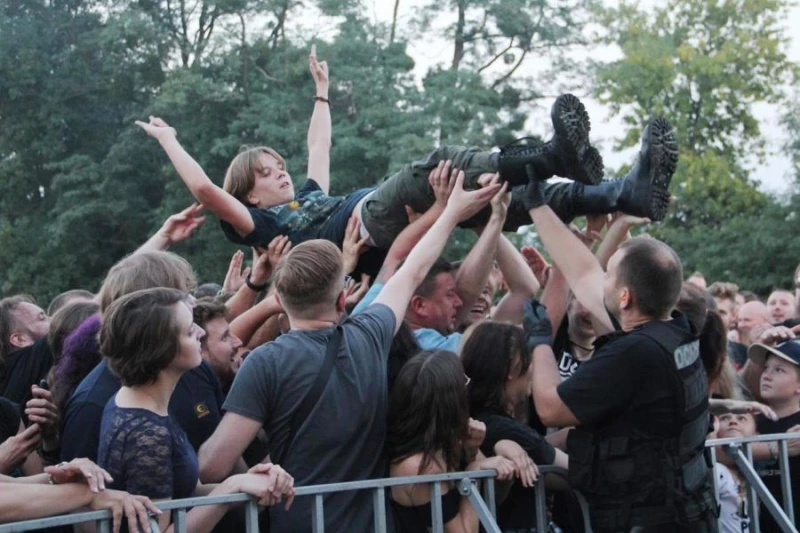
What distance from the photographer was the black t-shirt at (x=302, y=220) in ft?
17.8

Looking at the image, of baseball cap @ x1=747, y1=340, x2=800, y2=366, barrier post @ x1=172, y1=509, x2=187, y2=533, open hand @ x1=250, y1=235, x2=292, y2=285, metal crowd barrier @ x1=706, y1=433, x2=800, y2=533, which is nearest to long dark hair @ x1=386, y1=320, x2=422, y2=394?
open hand @ x1=250, y1=235, x2=292, y2=285

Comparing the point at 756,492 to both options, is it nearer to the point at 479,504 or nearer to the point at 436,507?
the point at 479,504

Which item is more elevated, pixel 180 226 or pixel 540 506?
pixel 180 226

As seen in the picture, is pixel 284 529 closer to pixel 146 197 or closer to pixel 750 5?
pixel 146 197

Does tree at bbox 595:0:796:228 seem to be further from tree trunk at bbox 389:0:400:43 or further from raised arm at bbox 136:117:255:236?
raised arm at bbox 136:117:255:236

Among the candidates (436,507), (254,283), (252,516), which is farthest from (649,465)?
(254,283)

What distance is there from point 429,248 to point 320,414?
880 millimetres

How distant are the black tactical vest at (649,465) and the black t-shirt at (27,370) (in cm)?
211

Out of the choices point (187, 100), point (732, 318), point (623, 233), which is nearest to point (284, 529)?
point (623, 233)

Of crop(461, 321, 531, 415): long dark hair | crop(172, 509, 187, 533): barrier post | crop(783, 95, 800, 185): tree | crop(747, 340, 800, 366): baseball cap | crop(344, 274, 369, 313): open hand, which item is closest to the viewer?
crop(172, 509, 187, 533): barrier post

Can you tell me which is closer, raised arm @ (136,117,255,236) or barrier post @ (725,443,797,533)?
barrier post @ (725,443,797,533)

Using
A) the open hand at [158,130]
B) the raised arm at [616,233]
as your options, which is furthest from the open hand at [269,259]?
the raised arm at [616,233]

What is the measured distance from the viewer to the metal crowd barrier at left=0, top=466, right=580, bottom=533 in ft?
9.61

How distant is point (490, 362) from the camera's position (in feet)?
13.7
